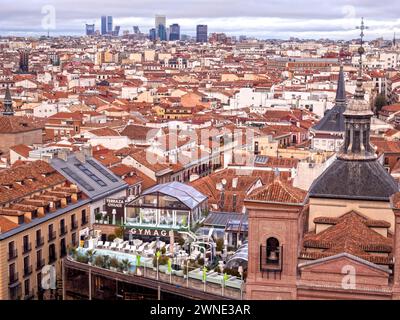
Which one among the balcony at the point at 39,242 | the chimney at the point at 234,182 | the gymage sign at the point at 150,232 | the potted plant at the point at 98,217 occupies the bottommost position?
the balcony at the point at 39,242

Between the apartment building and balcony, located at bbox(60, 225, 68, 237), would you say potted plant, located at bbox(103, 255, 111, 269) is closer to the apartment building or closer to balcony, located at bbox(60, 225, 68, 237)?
the apartment building

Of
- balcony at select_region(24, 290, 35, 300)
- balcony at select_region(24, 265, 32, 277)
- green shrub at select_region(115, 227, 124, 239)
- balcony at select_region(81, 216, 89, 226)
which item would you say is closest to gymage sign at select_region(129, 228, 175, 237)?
green shrub at select_region(115, 227, 124, 239)

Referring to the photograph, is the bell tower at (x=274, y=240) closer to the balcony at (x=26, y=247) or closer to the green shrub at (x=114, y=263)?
the green shrub at (x=114, y=263)

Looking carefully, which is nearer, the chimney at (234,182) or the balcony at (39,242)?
the balcony at (39,242)

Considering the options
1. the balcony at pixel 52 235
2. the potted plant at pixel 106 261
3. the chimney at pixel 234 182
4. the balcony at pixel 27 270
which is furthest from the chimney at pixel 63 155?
the potted plant at pixel 106 261

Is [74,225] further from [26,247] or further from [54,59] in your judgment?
[54,59]

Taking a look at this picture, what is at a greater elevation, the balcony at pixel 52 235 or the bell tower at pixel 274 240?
the bell tower at pixel 274 240

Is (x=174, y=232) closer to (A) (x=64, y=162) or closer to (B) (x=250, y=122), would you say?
(A) (x=64, y=162)
